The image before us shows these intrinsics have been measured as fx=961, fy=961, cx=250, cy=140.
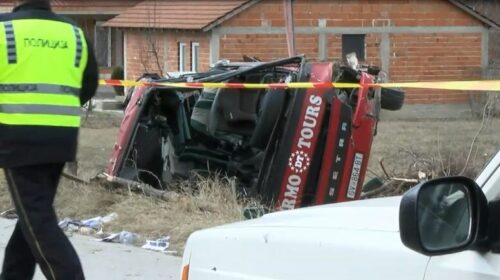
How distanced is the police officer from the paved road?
192 cm

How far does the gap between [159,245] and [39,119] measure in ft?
10.0

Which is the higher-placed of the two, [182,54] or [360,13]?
[360,13]

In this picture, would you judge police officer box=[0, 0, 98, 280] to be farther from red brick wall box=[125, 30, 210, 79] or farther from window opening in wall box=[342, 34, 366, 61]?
window opening in wall box=[342, 34, 366, 61]

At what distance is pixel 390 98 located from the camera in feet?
28.3

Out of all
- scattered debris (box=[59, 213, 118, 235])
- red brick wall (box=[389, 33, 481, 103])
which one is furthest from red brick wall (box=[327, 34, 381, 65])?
scattered debris (box=[59, 213, 118, 235])

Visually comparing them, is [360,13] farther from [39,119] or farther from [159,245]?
[39,119]

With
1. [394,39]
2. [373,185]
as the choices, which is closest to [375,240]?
[373,185]

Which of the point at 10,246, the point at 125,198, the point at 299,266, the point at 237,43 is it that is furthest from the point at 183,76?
the point at 237,43

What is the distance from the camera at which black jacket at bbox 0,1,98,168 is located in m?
4.69

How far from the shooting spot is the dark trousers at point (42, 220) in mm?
4695

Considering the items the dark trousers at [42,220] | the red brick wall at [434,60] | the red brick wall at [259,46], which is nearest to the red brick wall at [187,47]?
the red brick wall at [259,46]

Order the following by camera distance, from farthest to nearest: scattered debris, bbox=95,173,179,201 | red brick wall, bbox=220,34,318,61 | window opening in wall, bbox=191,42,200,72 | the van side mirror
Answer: window opening in wall, bbox=191,42,200,72, red brick wall, bbox=220,34,318,61, scattered debris, bbox=95,173,179,201, the van side mirror

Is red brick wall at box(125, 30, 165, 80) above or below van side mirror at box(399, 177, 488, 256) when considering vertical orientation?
below

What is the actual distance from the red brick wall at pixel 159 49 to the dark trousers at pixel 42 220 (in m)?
21.2
